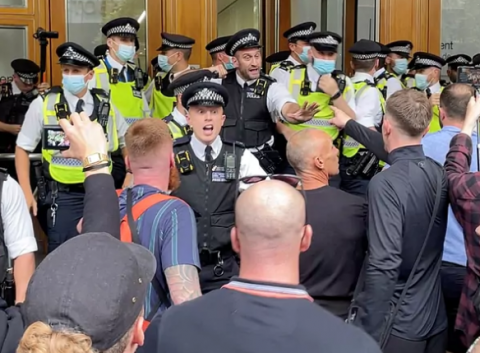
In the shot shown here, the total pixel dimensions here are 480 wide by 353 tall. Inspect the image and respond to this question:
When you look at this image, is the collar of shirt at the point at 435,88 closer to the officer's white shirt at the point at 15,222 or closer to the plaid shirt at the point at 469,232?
the plaid shirt at the point at 469,232

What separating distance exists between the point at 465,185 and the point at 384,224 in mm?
454

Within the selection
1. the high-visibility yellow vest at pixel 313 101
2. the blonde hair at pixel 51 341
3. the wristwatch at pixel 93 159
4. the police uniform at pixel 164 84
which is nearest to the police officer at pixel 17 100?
the police uniform at pixel 164 84

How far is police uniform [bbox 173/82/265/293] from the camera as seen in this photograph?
3.87m

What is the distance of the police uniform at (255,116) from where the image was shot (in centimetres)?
550

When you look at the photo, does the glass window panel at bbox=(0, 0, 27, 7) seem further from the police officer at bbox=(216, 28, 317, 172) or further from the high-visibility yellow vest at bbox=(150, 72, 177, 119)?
the police officer at bbox=(216, 28, 317, 172)

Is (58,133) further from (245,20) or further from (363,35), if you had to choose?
(245,20)

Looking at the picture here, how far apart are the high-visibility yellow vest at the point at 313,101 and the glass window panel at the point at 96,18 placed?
7.77 feet

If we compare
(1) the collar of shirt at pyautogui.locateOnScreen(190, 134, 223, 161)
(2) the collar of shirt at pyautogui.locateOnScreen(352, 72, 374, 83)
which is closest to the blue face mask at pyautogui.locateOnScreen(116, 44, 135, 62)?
(2) the collar of shirt at pyautogui.locateOnScreen(352, 72, 374, 83)

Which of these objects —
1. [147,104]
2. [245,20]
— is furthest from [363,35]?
[147,104]

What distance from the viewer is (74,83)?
5.04 m

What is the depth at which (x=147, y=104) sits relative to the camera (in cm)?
668

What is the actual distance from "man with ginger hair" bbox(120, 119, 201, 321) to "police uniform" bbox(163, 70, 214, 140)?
1391mm

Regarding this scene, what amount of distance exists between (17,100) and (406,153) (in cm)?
544

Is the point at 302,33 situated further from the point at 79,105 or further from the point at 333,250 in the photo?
the point at 333,250
